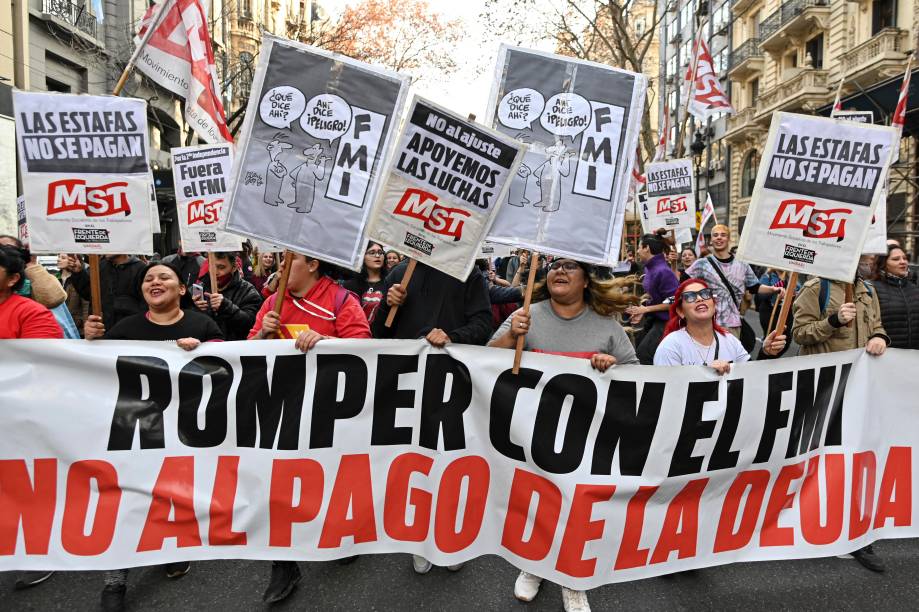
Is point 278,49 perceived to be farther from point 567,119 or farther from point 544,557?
point 544,557

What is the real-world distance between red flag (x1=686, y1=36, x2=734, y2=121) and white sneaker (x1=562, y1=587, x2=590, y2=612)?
45.9 ft

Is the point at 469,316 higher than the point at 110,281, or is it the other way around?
the point at 110,281

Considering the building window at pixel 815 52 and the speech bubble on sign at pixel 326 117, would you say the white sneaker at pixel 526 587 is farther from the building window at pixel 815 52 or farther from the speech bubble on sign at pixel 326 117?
the building window at pixel 815 52

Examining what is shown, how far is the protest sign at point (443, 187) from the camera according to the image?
3.31 m

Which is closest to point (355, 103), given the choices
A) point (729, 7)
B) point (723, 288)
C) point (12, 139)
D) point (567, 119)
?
point (567, 119)

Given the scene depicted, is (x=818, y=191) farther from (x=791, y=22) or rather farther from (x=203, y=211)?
(x=791, y=22)

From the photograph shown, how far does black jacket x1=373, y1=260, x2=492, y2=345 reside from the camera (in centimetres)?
408

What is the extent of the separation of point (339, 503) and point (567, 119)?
2.13 metres

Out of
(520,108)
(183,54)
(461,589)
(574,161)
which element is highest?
(183,54)

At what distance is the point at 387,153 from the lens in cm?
346

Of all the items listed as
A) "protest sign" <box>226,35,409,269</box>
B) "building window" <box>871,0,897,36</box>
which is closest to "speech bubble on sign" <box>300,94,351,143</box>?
"protest sign" <box>226,35,409,269</box>

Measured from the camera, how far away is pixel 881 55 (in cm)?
2459

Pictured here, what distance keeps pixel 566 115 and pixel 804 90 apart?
3157cm

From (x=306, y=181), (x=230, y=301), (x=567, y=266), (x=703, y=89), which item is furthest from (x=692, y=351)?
(x=703, y=89)
